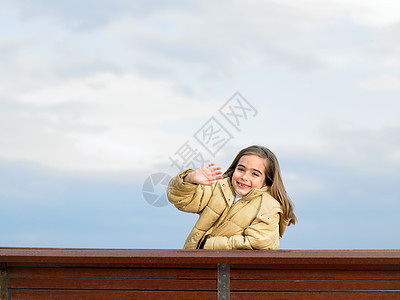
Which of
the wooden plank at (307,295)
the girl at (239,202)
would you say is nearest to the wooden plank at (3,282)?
the girl at (239,202)

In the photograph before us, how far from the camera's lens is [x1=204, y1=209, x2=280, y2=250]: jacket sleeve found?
3764mm

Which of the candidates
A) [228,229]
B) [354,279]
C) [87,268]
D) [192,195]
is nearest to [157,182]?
[192,195]

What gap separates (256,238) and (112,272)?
100 cm

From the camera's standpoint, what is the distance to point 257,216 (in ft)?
12.7

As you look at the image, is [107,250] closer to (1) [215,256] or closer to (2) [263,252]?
(1) [215,256]

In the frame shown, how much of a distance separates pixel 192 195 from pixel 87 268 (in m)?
0.91

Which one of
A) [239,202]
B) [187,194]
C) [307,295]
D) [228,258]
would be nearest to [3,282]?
[187,194]

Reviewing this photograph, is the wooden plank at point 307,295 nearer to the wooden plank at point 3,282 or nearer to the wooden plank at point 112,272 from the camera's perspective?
the wooden plank at point 112,272

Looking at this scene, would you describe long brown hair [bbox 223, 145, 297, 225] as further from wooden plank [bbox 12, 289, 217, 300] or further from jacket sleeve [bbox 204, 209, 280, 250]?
wooden plank [bbox 12, 289, 217, 300]

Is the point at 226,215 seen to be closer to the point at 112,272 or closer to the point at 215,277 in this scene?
the point at 215,277

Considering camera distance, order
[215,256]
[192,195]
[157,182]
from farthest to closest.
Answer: [157,182] → [192,195] → [215,256]

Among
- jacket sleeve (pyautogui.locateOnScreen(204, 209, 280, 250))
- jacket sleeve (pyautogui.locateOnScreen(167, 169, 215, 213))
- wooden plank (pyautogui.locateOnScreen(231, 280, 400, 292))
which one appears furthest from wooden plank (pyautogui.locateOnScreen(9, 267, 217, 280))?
jacket sleeve (pyautogui.locateOnScreen(167, 169, 215, 213))

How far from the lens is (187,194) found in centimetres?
392

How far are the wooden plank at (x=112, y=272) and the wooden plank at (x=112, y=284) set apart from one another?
3cm
